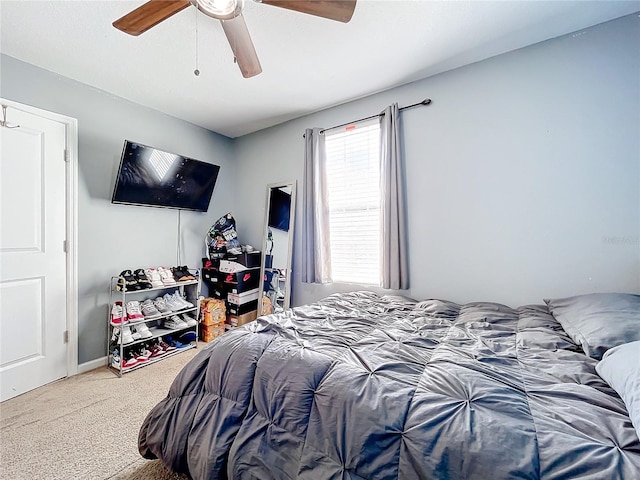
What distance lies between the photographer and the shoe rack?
236cm

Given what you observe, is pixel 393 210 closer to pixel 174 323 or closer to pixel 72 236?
pixel 174 323

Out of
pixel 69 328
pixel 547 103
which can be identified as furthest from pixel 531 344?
pixel 69 328

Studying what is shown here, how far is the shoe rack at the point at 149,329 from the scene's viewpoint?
2.36 m

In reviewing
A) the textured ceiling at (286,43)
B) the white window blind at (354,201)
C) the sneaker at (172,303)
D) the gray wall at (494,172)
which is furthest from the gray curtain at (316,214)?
the sneaker at (172,303)

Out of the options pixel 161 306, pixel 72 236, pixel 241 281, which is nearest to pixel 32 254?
pixel 72 236

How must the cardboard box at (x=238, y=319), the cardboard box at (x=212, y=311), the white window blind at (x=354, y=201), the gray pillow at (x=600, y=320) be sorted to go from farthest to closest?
the cardboard box at (x=238, y=319)
the cardboard box at (x=212, y=311)
the white window blind at (x=354, y=201)
the gray pillow at (x=600, y=320)

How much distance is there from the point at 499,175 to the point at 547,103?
538mm

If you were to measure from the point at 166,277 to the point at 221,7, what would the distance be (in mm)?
2328

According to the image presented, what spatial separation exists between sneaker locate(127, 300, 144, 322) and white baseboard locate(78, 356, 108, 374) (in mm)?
533

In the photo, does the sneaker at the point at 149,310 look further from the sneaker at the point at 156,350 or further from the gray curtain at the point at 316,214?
the gray curtain at the point at 316,214

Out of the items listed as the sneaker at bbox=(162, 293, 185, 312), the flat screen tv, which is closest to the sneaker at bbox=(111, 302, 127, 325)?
the sneaker at bbox=(162, 293, 185, 312)

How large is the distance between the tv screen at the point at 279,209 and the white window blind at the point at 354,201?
55 centimetres

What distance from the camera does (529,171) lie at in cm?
194

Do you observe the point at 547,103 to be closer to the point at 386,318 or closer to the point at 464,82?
the point at 464,82
